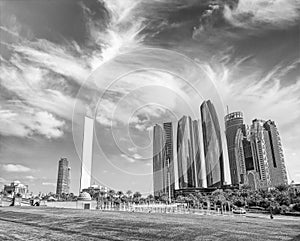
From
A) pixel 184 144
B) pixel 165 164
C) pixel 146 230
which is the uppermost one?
pixel 184 144

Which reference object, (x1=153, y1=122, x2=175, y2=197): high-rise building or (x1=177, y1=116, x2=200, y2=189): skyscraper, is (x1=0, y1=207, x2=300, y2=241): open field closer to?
(x1=153, y1=122, x2=175, y2=197): high-rise building

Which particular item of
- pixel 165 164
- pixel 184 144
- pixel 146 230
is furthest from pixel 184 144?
pixel 146 230

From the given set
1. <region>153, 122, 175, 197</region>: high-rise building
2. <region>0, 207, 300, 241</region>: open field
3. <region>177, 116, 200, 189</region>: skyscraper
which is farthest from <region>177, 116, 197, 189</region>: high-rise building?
<region>0, 207, 300, 241</region>: open field

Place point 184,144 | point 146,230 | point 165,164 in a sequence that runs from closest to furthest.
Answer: point 146,230
point 165,164
point 184,144

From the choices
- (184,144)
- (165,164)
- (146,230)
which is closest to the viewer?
(146,230)

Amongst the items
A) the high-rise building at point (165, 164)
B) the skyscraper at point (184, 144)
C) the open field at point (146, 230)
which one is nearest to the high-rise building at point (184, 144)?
the skyscraper at point (184, 144)

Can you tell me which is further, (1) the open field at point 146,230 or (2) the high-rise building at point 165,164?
(2) the high-rise building at point 165,164

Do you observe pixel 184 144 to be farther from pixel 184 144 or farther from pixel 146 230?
pixel 146 230

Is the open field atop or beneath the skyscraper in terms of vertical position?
beneath

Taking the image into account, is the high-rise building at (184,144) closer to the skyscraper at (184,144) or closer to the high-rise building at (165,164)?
the skyscraper at (184,144)

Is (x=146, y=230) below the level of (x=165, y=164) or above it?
below

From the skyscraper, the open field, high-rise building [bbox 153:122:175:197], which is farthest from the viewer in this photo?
the skyscraper

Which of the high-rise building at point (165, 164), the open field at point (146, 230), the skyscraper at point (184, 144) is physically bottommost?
the open field at point (146, 230)

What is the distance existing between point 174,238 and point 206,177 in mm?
187260
